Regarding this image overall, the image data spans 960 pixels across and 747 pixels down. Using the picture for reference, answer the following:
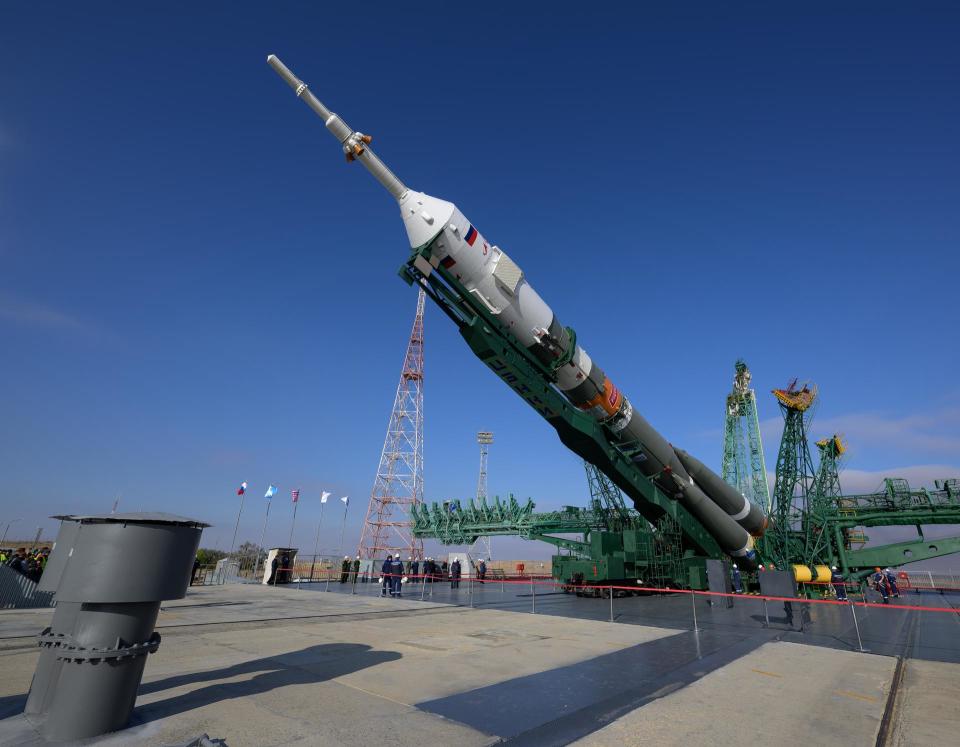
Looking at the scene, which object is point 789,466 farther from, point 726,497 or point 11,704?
point 11,704

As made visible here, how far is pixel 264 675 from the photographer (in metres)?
5.87

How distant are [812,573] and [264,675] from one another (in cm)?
2638

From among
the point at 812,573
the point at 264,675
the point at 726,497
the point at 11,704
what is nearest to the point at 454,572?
the point at 726,497

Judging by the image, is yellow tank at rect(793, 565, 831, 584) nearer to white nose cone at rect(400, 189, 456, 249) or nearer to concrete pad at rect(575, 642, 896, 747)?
concrete pad at rect(575, 642, 896, 747)

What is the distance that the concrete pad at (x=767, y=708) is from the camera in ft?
14.4

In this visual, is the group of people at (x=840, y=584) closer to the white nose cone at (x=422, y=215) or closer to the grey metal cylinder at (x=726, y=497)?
the grey metal cylinder at (x=726, y=497)

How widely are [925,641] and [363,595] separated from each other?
14942 millimetres

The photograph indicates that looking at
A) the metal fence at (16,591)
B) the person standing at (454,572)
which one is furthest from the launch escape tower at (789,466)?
the metal fence at (16,591)

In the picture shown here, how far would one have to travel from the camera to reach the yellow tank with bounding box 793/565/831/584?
22.9 metres

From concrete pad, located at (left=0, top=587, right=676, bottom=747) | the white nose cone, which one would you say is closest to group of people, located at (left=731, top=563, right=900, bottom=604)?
concrete pad, located at (left=0, top=587, right=676, bottom=747)

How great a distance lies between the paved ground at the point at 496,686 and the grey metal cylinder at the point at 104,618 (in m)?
0.25

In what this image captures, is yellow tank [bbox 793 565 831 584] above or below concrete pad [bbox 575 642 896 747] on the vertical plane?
above

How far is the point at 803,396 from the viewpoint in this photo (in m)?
24.1

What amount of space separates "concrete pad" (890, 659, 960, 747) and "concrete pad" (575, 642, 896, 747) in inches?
7.6
